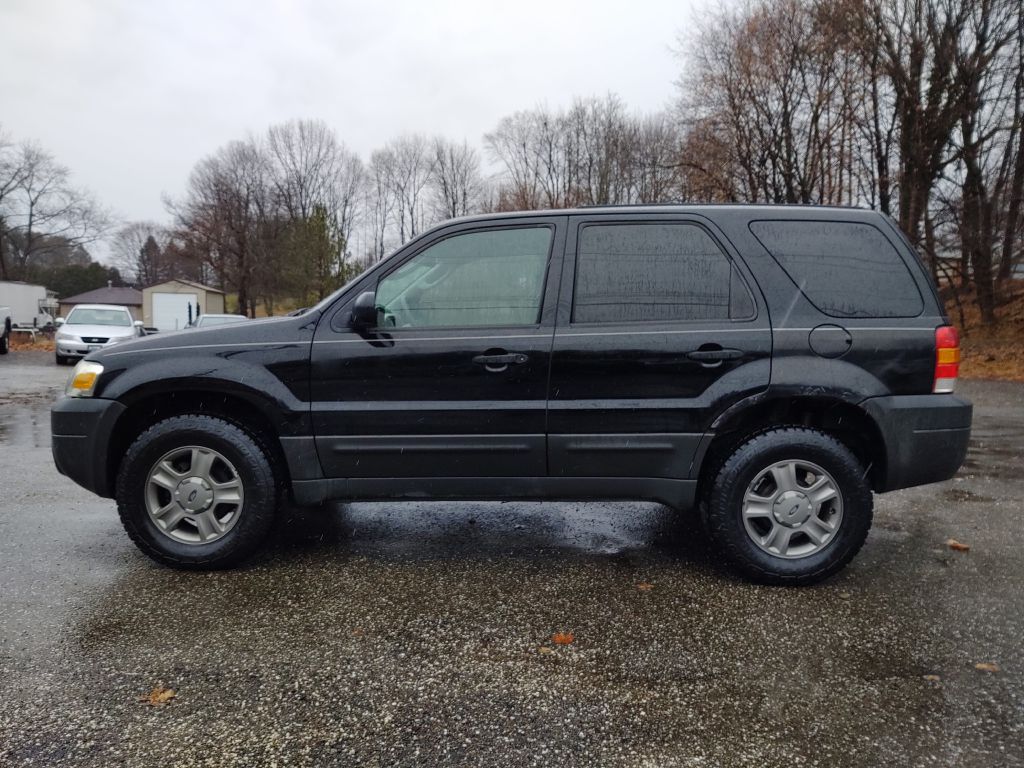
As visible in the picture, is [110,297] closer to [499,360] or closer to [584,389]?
[499,360]

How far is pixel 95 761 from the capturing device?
1.96m

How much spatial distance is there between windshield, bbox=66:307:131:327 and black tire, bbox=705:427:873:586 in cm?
1888

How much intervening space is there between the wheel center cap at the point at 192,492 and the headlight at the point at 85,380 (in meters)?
0.67

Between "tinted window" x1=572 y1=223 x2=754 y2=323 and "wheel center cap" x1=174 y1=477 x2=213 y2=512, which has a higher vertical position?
"tinted window" x1=572 y1=223 x2=754 y2=323

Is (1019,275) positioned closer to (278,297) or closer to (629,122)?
(629,122)

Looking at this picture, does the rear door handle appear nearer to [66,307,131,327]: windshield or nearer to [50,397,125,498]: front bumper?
[50,397,125,498]: front bumper

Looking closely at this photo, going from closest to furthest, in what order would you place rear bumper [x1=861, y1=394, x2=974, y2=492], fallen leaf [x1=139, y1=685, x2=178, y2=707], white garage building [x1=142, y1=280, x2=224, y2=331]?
fallen leaf [x1=139, y1=685, x2=178, y2=707], rear bumper [x1=861, y1=394, x2=974, y2=492], white garage building [x1=142, y1=280, x2=224, y2=331]

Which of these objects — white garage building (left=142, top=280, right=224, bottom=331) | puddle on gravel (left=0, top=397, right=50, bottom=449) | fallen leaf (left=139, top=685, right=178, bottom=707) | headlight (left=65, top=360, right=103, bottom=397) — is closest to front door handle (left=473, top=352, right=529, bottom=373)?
fallen leaf (left=139, top=685, right=178, bottom=707)

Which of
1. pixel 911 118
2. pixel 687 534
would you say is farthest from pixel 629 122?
pixel 687 534

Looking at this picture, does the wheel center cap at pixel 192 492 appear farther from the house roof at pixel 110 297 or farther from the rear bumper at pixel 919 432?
the house roof at pixel 110 297

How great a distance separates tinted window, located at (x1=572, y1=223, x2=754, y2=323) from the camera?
3.34 metres

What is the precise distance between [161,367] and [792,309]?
10.6 feet

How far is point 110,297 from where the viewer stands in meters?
65.7

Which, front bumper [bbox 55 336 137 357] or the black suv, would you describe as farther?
front bumper [bbox 55 336 137 357]
